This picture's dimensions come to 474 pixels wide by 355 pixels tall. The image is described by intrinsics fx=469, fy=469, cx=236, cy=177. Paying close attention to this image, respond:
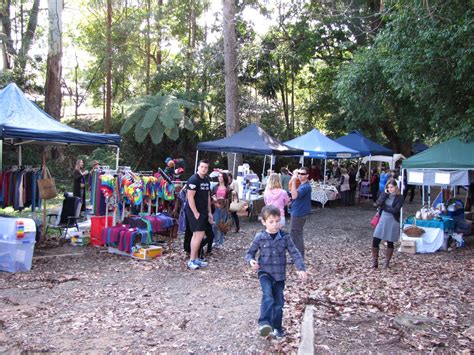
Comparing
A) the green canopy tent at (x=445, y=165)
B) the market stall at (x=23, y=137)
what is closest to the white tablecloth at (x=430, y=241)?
the green canopy tent at (x=445, y=165)

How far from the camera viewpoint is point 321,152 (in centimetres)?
1630

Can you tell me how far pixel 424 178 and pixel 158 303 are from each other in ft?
23.4

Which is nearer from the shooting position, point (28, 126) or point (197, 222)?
point (197, 222)

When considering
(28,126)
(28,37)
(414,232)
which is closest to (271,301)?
(28,126)

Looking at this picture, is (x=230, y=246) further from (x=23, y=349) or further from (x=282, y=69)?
(x=282, y=69)

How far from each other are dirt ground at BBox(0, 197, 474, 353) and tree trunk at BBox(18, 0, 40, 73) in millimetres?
15676

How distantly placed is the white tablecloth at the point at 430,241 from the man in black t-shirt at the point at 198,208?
4.63 meters

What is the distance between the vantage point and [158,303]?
5.69m

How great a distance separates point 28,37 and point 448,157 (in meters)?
19.9

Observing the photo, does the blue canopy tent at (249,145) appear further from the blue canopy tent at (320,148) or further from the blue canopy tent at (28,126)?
the blue canopy tent at (28,126)

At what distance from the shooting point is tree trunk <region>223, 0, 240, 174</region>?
51.6 ft

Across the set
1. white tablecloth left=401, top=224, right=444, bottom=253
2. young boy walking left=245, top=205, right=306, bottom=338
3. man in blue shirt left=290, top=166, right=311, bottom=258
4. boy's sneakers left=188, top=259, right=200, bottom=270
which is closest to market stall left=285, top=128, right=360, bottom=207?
white tablecloth left=401, top=224, right=444, bottom=253

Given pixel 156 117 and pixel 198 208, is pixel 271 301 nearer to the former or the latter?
pixel 198 208

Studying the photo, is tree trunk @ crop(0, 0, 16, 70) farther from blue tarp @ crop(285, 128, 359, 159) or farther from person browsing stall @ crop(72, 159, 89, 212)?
blue tarp @ crop(285, 128, 359, 159)
